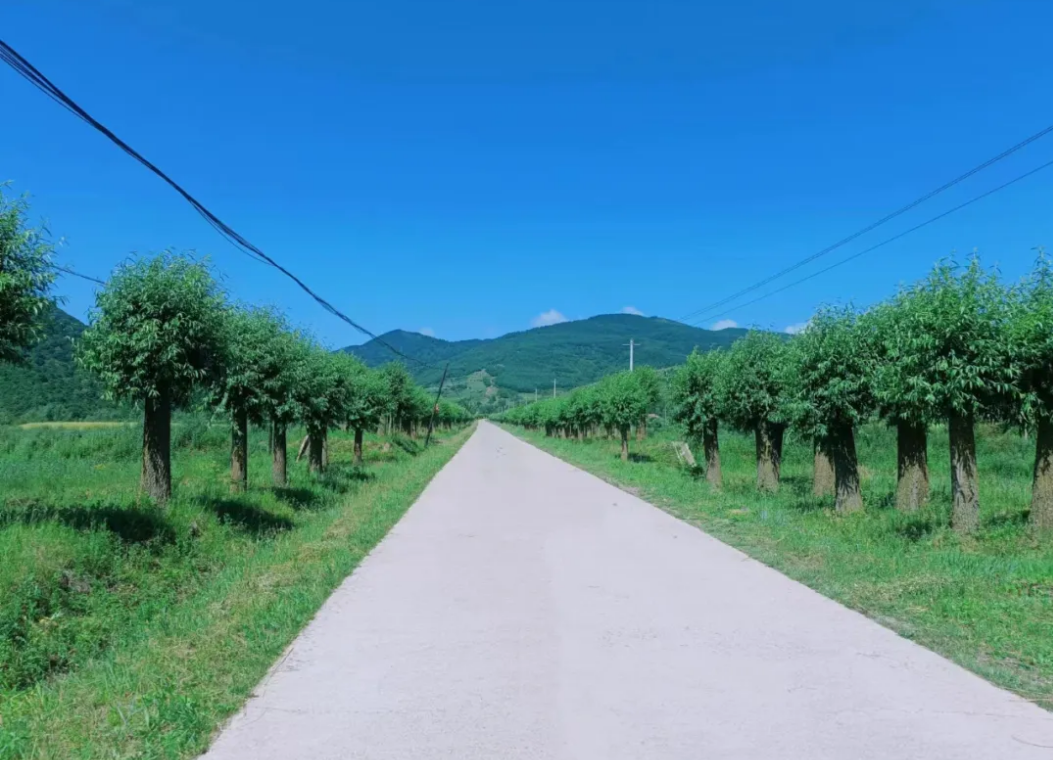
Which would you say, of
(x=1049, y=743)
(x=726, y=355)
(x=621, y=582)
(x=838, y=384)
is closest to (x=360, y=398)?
(x=726, y=355)

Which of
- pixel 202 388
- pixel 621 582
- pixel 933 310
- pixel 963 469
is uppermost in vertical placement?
pixel 933 310

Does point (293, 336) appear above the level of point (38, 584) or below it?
above

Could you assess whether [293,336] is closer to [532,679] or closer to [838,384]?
[838,384]

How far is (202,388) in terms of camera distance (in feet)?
41.4

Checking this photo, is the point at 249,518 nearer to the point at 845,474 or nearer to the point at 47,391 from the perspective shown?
A: the point at 845,474

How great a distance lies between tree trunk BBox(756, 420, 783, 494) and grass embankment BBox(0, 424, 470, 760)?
10272 millimetres

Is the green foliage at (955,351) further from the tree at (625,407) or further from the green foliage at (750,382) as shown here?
the tree at (625,407)

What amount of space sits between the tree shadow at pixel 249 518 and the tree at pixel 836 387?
34.7ft

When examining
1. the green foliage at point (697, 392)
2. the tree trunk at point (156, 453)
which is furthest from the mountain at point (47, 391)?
the tree trunk at point (156, 453)

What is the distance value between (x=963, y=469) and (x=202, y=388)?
1253 cm

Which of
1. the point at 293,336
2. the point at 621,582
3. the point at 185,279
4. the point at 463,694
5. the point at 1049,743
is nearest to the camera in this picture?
the point at 1049,743

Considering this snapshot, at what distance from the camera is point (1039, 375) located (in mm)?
10180

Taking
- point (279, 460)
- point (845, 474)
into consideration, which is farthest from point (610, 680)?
point (279, 460)

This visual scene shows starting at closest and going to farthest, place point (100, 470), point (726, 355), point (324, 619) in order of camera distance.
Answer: point (324, 619) < point (100, 470) < point (726, 355)
